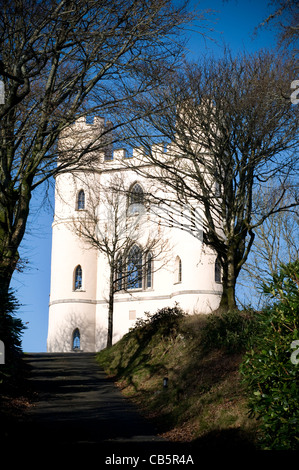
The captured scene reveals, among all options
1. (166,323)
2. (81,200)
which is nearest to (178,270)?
(81,200)

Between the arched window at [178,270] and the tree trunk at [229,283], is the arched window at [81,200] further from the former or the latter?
the tree trunk at [229,283]

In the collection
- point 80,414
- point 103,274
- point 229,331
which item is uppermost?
point 103,274

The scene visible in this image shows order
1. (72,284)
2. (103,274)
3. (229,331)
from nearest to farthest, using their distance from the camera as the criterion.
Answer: (229,331) < (103,274) < (72,284)

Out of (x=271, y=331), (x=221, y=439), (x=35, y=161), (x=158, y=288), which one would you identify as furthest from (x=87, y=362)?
(x=271, y=331)

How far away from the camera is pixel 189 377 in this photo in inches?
628

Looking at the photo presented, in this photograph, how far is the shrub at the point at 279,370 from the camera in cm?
775

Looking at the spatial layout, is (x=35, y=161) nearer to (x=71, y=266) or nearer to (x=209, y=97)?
(x=209, y=97)

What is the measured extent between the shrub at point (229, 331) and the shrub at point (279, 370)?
6907 mm

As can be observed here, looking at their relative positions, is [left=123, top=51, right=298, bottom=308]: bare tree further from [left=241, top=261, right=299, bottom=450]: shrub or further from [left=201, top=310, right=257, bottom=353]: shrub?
[left=241, top=261, right=299, bottom=450]: shrub

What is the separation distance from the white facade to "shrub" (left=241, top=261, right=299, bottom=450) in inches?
1085

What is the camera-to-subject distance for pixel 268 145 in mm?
19922

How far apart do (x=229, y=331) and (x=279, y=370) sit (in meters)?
8.61

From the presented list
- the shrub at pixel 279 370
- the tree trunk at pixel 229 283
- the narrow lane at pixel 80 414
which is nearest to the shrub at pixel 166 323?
the tree trunk at pixel 229 283

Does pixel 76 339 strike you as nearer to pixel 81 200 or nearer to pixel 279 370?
pixel 81 200
